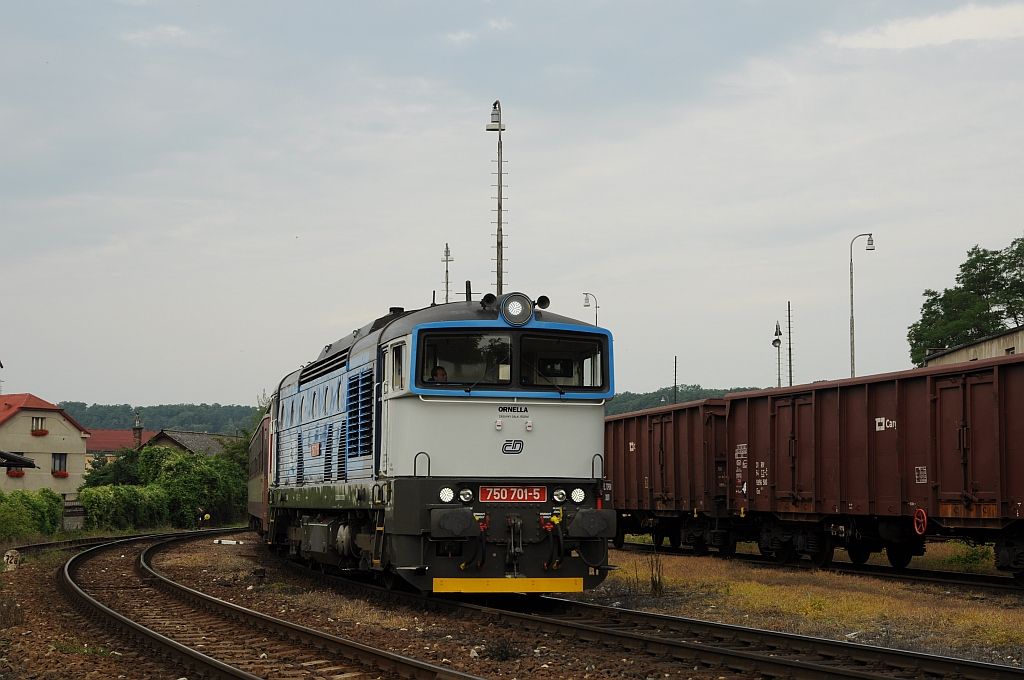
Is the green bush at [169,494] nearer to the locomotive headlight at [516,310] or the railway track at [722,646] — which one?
the railway track at [722,646]

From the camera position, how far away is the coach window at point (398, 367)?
1331cm

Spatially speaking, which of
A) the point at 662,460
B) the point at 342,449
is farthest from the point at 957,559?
the point at 342,449

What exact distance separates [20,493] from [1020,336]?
33.9 meters

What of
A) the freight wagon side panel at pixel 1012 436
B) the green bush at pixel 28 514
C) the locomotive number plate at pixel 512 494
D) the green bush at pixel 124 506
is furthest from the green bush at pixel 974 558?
the green bush at pixel 124 506

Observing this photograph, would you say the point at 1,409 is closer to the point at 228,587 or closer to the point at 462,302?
the point at 228,587

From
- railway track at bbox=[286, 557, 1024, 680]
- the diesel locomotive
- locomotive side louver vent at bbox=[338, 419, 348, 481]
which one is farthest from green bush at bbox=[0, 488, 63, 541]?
railway track at bbox=[286, 557, 1024, 680]

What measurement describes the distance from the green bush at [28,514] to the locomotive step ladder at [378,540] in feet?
80.1

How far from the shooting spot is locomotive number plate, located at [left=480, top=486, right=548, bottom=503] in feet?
43.2


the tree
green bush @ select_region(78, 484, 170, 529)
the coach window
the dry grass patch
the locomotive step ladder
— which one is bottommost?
green bush @ select_region(78, 484, 170, 529)

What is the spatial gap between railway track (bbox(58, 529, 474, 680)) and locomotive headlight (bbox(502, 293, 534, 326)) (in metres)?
4.31

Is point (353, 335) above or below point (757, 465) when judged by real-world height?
above

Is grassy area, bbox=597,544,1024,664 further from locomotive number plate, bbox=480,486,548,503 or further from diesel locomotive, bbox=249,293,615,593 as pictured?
locomotive number plate, bbox=480,486,548,503

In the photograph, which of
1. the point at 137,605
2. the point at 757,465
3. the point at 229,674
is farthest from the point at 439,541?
the point at 757,465

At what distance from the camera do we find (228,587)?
17969 mm
